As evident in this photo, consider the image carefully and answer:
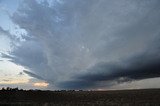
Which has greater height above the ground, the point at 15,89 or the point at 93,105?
the point at 15,89

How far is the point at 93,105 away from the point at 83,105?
2882 millimetres

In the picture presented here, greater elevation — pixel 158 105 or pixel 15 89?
pixel 15 89

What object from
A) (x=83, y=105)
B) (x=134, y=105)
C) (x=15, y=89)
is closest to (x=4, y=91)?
(x=15, y=89)

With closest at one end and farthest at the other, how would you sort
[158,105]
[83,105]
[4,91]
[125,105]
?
[158,105] < [125,105] < [83,105] < [4,91]

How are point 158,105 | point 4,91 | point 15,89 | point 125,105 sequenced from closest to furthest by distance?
1. point 158,105
2. point 125,105
3. point 4,91
4. point 15,89

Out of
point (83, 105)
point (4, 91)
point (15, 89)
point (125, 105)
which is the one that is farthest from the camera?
point (15, 89)

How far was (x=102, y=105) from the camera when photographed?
6975 cm

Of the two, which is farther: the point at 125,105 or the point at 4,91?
the point at 4,91

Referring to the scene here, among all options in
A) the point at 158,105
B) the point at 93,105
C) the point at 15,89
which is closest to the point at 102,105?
the point at 93,105

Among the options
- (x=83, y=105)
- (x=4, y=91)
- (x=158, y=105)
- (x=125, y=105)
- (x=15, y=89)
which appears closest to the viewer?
(x=158, y=105)

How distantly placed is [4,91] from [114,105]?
93.9m

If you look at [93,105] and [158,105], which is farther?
[93,105]

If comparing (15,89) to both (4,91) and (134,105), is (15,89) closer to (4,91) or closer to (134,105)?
(4,91)

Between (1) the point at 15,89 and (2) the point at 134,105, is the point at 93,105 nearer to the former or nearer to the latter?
(2) the point at 134,105
